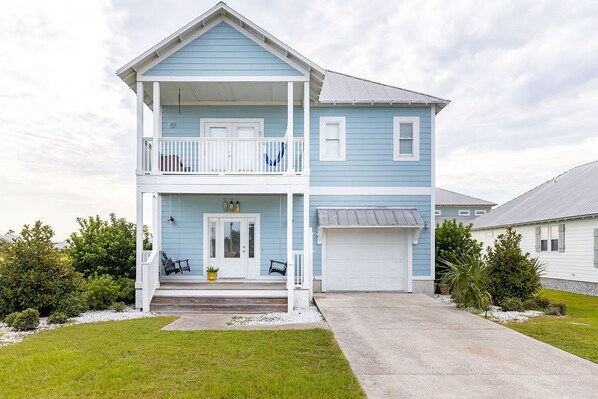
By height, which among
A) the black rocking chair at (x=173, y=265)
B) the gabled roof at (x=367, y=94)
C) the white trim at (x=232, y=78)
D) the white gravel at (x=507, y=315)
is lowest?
the white gravel at (x=507, y=315)

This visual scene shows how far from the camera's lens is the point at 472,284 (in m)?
10.6

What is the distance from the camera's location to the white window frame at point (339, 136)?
1395cm

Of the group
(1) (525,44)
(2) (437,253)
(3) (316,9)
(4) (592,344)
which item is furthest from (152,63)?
(1) (525,44)

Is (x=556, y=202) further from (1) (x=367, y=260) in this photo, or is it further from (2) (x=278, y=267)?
(2) (x=278, y=267)

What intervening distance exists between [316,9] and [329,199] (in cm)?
676

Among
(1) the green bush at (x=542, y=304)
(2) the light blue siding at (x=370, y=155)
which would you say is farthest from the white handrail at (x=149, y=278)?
(1) the green bush at (x=542, y=304)

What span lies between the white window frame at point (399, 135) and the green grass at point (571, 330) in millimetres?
6281

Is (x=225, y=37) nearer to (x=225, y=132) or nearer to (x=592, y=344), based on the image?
(x=225, y=132)

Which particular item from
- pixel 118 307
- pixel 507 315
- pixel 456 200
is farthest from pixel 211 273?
pixel 456 200

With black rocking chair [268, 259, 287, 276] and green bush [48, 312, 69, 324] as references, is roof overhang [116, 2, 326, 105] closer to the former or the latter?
black rocking chair [268, 259, 287, 276]

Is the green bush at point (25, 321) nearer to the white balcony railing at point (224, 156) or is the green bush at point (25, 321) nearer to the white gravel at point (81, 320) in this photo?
the white gravel at point (81, 320)

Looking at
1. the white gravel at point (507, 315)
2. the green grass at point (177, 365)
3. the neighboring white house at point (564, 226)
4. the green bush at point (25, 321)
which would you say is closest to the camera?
the green grass at point (177, 365)

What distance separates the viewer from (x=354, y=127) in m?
14.0

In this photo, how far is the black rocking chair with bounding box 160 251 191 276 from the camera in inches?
492
